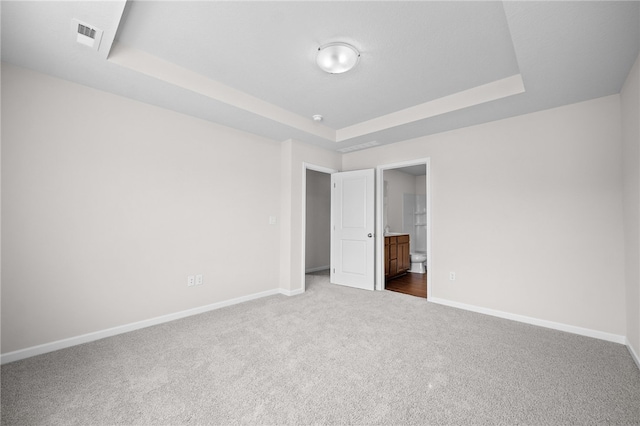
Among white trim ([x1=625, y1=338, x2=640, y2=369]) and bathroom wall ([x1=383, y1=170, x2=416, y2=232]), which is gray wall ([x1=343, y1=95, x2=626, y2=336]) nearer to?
white trim ([x1=625, y1=338, x2=640, y2=369])

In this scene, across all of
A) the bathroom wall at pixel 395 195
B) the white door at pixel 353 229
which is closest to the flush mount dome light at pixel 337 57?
the white door at pixel 353 229

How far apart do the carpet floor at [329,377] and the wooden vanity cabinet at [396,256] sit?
82.9 inches

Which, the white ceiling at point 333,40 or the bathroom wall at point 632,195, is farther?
the bathroom wall at point 632,195

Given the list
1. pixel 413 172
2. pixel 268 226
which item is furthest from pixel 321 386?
pixel 413 172

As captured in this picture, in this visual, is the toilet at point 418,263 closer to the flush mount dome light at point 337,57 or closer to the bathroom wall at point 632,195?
the bathroom wall at point 632,195

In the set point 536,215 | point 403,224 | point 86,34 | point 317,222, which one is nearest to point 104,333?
point 86,34

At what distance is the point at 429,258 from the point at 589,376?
2024mm

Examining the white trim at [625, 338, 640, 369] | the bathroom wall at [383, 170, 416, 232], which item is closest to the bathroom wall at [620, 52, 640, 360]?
the white trim at [625, 338, 640, 369]

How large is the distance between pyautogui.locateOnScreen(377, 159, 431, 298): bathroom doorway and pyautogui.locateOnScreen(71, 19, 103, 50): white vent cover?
370cm

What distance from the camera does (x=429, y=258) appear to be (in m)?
3.91

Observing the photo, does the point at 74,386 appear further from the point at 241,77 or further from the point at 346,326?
the point at 241,77

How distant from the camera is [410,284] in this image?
16.1ft

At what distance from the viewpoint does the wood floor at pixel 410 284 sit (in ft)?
14.3

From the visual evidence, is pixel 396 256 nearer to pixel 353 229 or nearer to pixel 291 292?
pixel 353 229
